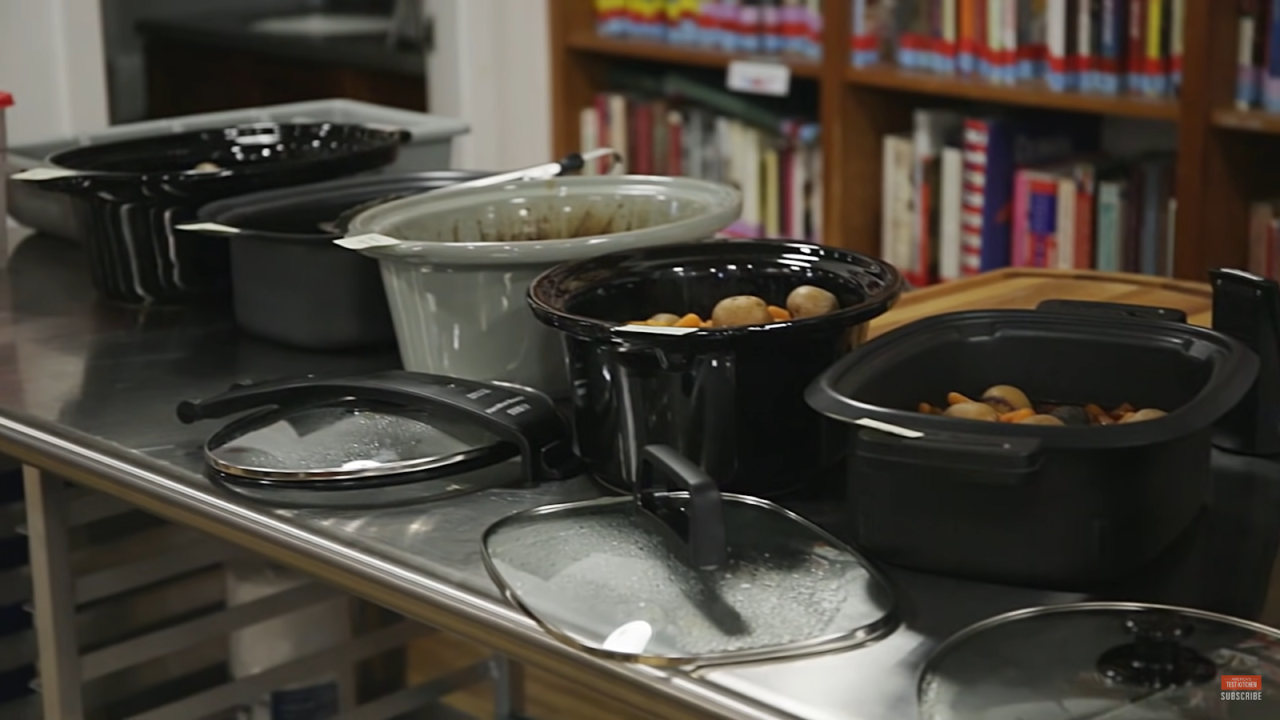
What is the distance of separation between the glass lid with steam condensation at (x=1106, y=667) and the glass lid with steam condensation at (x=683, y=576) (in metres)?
0.06

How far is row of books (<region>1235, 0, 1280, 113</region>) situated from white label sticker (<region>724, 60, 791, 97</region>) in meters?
0.82

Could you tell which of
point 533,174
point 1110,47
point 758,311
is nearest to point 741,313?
point 758,311

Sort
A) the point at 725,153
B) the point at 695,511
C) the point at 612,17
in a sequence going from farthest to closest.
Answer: the point at 612,17 < the point at 725,153 < the point at 695,511

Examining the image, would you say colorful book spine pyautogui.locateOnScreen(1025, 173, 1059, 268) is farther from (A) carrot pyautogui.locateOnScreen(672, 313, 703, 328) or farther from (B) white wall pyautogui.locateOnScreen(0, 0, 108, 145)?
(A) carrot pyautogui.locateOnScreen(672, 313, 703, 328)

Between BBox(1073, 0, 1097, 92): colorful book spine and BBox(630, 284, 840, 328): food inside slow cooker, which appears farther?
BBox(1073, 0, 1097, 92): colorful book spine

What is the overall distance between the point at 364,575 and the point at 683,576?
0.20 m

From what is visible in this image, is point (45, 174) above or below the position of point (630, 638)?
above

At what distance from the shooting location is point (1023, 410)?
956mm

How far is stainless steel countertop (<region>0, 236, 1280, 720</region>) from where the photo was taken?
2.57ft

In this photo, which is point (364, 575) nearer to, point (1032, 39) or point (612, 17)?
point (1032, 39)

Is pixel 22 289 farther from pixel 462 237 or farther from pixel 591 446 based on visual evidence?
pixel 591 446

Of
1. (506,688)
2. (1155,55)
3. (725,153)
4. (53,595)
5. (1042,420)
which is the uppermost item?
(1155,55)

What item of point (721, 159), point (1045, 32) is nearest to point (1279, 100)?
point (1045, 32)

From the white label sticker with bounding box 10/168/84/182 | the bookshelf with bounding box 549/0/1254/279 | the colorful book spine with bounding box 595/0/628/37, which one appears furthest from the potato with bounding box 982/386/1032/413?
the colorful book spine with bounding box 595/0/628/37
